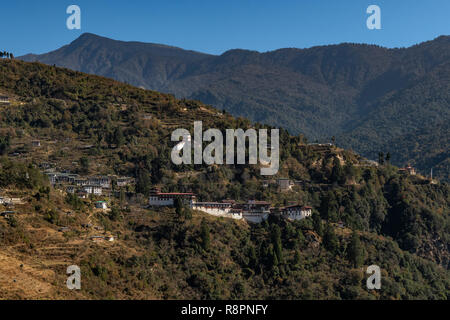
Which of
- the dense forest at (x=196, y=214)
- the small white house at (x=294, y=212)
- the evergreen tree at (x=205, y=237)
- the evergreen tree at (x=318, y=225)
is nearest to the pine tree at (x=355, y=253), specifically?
the dense forest at (x=196, y=214)

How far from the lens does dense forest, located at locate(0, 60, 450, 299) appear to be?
150ft

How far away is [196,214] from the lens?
54969mm

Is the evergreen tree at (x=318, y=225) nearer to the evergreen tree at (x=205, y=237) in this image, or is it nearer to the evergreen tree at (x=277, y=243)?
the evergreen tree at (x=277, y=243)

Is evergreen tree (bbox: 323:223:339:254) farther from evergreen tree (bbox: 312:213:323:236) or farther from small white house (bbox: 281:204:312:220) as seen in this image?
small white house (bbox: 281:204:312:220)

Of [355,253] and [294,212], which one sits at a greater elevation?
[294,212]

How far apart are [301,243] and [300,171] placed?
2014 centimetres

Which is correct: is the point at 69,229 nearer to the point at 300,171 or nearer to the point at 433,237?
the point at 300,171

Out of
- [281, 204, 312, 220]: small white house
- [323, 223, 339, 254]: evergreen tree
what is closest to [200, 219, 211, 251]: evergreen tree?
[281, 204, 312, 220]: small white house

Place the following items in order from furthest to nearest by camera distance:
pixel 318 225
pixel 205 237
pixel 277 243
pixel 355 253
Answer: pixel 318 225 < pixel 355 253 < pixel 277 243 < pixel 205 237

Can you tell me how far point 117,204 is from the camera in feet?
181

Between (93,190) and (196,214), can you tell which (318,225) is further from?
(93,190)

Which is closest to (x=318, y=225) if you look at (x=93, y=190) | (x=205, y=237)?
(x=205, y=237)

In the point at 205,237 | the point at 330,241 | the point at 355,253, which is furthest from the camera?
the point at 330,241

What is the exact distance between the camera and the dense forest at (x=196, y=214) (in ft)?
150
